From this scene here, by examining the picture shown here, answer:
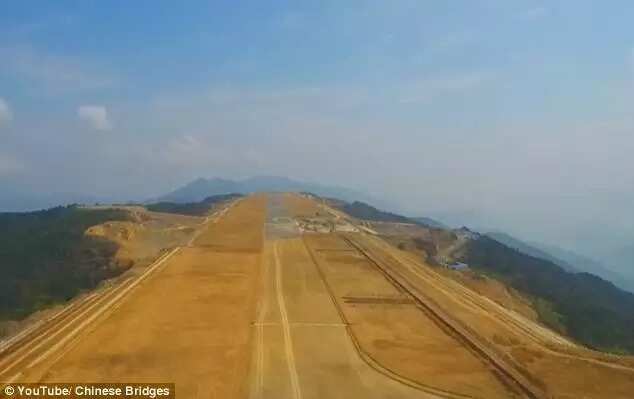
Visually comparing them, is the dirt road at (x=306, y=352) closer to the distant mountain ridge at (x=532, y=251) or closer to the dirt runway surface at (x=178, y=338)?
the dirt runway surface at (x=178, y=338)

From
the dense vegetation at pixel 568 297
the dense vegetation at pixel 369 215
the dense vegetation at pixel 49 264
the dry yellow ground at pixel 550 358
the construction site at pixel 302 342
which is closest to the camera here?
the construction site at pixel 302 342

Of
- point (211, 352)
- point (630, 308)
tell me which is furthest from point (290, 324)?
point (630, 308)

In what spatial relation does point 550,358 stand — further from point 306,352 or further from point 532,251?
point 532,251

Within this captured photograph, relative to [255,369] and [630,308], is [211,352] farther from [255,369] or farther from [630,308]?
[630,308]

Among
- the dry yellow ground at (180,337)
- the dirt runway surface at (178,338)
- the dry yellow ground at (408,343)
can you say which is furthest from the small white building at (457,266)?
the dirt runway surface at (178,338)

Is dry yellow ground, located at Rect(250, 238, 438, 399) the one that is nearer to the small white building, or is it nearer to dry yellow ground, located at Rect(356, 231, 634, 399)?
dry yellow ground, located at Rect(356, 231, 634, 399)

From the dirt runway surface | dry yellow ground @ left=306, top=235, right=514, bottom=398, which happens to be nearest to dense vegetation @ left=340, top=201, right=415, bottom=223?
the dirt runway surface

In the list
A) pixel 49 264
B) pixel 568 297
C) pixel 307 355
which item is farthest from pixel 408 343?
pixel 49 264
